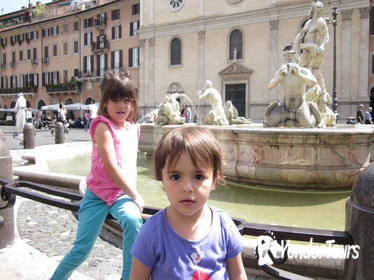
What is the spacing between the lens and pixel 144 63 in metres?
36.6

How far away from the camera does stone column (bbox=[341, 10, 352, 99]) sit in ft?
86.9

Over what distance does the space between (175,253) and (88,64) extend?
44.5m

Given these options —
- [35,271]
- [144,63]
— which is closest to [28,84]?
[144,63]

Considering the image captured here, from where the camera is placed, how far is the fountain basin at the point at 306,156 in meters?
6.03

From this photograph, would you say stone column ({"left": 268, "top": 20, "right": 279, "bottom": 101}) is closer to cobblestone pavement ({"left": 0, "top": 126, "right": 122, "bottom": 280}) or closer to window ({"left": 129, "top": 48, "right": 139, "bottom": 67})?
window ({"left": 129, "top": 48, "right": 139, "bottom": 67})

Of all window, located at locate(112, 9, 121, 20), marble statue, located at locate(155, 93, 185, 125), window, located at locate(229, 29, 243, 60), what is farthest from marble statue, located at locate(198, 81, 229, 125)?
window, located at locate(112, 9, 121, 20)

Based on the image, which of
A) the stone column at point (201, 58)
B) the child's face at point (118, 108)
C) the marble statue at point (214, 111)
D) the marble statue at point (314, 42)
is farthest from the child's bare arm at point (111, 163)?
the stone column at point (201, 58)

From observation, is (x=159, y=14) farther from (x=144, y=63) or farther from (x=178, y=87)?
(x=178, y=87)

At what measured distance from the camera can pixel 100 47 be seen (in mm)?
42219

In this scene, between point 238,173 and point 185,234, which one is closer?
point 185,234

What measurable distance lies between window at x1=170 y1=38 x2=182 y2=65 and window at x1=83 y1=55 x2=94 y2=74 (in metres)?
12.1

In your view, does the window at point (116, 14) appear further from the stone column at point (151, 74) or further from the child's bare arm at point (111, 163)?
the child's bare arm at point (111, 163)

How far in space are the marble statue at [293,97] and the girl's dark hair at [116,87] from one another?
5906mm

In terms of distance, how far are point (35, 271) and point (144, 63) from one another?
34.4 meters
